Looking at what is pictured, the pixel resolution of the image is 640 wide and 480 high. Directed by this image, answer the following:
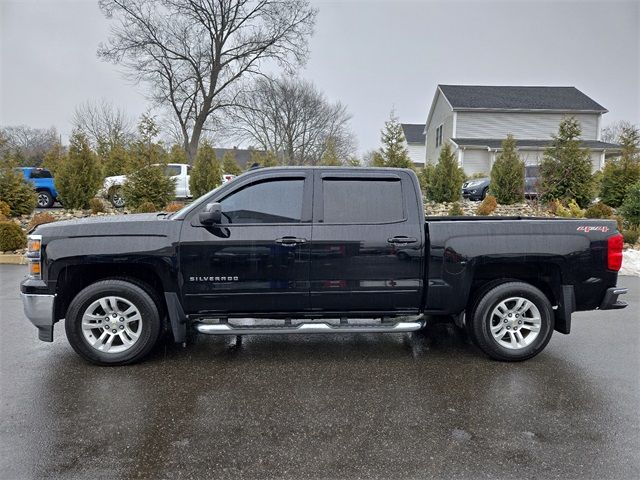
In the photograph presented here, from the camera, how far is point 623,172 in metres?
14.4

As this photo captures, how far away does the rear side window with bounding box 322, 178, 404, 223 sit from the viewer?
4.34 metres

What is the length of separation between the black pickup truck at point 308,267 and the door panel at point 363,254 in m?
0.01

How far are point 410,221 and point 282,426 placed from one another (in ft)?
7.41

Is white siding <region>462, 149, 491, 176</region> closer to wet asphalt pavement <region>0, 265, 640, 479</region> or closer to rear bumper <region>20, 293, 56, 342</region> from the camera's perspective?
wet asphalt pavement <region>0, 265, 640, 479</region>

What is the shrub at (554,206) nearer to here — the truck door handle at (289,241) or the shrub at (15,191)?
the truck door handle at (289,241)

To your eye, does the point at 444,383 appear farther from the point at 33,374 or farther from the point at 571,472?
the point at 33,374

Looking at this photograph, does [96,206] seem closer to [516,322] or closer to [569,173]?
[516,322]

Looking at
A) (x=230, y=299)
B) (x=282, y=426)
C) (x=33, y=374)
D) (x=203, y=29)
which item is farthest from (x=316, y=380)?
(x=203, y=29)

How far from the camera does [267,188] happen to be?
171 inches

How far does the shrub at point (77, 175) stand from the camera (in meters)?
13.4

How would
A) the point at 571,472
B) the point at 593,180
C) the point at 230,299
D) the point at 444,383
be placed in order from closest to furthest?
1. the point at 571,472
2. the point at 444,383
3. the point at 230,299
4. the point at 593,180

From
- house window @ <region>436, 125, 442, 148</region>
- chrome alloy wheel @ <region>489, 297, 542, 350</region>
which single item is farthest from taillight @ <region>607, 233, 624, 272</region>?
house window @ <region>436, 125, 442, 148</region>

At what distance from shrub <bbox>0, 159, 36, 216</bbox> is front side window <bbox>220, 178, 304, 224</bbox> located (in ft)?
38.4

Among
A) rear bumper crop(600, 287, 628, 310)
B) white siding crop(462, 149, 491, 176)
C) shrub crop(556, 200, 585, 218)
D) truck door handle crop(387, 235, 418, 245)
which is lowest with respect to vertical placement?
rear bumper crop(600, 287, 628, 310)
